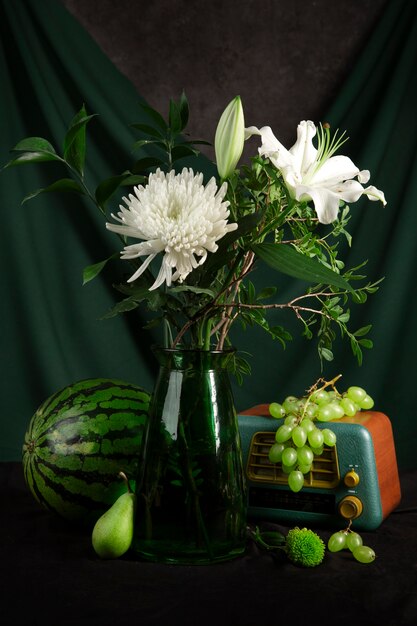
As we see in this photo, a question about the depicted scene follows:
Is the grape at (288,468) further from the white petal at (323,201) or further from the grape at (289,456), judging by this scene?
the white petal at (323,201)

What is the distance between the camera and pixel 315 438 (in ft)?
3.92

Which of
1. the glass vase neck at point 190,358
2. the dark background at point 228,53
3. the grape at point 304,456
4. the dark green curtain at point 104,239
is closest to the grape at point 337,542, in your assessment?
the grape at point 304,456

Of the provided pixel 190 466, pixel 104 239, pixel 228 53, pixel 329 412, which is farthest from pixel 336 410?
pixel 228 53

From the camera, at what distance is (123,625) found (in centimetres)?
92

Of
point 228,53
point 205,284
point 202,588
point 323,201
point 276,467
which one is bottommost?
point 202,588

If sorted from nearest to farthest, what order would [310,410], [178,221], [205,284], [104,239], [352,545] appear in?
[178,221]
[205,284]
[352,545]
[310,410]
[104,239]

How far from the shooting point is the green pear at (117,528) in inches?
42.6

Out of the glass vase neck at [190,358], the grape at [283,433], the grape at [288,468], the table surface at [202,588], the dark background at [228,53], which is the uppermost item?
the dark background at [228,53]

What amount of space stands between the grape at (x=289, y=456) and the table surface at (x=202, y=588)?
0.43ft

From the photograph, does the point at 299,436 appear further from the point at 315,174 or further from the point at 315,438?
the point at 315,174

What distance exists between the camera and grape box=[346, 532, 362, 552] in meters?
1.15

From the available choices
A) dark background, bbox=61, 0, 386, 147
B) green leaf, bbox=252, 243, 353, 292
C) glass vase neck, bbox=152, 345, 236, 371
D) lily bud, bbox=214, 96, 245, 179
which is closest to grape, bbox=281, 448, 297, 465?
glass vase neck, bbox=152, 345, 236, 371

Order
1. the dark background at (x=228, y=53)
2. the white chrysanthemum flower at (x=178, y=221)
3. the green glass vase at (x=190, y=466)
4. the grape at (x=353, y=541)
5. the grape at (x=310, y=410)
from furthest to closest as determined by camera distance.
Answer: the dark background at (x=228, y=53)
the grape at (x=310, y=410)
the grape at (x=353, y=541)
the green glass vase at (x=190, y=466)
the white chrysanthemum flower at (x=178, y=221)

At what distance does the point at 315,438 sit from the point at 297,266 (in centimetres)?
34
